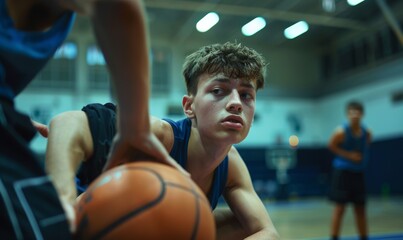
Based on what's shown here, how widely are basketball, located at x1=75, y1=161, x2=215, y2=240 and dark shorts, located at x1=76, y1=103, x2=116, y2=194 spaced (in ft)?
1.47

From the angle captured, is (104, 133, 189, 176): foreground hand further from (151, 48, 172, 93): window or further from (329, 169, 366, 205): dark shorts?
(151, 48, 172, 93): window

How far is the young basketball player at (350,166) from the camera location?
18.8ft

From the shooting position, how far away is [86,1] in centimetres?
119

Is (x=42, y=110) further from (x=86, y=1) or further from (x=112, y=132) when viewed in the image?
(x=86, y=1)

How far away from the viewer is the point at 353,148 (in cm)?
616

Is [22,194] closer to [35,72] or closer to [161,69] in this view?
[35,72]

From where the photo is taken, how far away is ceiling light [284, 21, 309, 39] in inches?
590

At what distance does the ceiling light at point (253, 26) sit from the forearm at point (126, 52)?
13.5 m

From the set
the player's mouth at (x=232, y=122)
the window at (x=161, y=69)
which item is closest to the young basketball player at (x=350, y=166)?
the player's mouth at (x=232, y=122)

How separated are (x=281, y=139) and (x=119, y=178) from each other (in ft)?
50.2

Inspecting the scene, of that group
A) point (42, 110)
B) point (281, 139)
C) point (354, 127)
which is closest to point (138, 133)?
point (354, 127)

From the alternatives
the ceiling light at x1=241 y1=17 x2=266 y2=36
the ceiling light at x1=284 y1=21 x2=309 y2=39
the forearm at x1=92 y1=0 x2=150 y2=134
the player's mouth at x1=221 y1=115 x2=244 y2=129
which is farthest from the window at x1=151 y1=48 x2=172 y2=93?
the forearm at x1=92 y1=0 x2=150 y2=134

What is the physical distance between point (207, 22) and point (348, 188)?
9.66 meters

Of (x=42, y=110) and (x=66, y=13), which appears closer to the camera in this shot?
(x=66, y=13)
